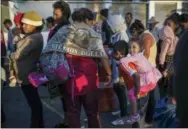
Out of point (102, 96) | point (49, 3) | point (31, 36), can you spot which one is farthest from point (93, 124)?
point (49, 3)

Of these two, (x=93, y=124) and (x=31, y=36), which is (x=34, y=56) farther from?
(x=93, y=124)

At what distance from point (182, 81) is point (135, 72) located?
2.63 metres

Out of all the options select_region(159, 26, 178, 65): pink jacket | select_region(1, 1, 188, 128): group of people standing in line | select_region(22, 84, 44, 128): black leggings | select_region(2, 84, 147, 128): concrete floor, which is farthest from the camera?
select_region(159, 26, 178, 65): pink jacket

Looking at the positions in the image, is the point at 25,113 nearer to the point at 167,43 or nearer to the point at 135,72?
the point at 135,72

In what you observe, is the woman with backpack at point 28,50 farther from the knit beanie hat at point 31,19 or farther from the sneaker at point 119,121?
the sneaker at point 119,121

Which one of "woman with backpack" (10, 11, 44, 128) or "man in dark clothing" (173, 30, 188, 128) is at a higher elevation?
"man in dark clothing" (173, 30, 188, 128)

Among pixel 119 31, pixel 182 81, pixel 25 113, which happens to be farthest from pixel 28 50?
pixel 182 81

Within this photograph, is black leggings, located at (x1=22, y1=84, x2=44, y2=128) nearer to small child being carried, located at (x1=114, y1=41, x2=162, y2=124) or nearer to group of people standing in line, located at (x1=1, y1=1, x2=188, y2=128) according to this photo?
group of people standing in line, located at (x1=1, y1=1, x2=188, y2=128)

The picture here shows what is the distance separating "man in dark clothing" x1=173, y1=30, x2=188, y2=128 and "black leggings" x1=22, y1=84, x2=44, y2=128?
3.20 meters

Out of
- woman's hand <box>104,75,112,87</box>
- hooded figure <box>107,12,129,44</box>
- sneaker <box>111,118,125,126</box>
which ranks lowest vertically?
sneaker <box>111,118,125,126</box>

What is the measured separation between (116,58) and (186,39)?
120 inches

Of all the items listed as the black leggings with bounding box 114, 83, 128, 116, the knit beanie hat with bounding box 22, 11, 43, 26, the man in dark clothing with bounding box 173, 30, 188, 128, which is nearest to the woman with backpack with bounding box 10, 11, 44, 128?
the knit beanie hat with bounding box 22, 11, 43, 26

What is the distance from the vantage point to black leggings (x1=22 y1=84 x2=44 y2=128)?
521 cm

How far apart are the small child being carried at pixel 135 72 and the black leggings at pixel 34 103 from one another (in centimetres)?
117
